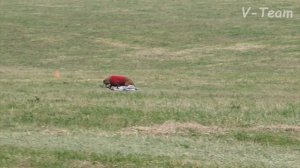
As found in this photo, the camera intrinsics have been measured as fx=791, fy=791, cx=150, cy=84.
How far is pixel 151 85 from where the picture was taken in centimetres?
3067

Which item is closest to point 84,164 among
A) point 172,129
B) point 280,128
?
point 172,129

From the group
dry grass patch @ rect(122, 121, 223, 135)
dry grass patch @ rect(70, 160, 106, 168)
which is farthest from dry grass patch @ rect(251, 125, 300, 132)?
dry grass patch @ rect(70, 160, 106, 168)

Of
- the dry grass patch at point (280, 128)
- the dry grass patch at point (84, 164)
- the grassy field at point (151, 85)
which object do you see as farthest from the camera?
the dry grass patch at point (280, 128)

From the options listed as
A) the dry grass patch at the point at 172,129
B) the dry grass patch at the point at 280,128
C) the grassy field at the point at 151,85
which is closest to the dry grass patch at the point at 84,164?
the grassy field at the point at 151,85

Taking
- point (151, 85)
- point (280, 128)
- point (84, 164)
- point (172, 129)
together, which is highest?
point (84, 164)

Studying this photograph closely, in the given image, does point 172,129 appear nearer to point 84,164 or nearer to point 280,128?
point 280,128

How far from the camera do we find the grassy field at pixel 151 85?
15375mm

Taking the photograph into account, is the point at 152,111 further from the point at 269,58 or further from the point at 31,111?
the point at 269,58

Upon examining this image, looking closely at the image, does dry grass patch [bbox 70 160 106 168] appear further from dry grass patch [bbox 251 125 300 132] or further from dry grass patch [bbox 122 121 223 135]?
dry grass patch [bbox 251 125 300 132]

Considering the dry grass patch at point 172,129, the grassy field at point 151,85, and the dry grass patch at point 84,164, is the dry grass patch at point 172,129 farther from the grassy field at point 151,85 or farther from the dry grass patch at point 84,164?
the dry grass patch at point 84,164

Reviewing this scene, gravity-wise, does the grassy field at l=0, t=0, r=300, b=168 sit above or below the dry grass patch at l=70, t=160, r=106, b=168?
below

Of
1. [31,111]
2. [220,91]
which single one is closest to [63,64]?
[220,91]

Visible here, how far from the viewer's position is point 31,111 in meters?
19.9

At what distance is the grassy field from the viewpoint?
605 inches
